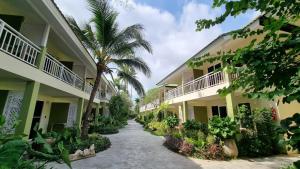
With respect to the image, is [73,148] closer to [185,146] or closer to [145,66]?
[185,146]

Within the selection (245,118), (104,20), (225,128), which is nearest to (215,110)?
(245,118)

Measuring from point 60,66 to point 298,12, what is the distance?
32.3ft

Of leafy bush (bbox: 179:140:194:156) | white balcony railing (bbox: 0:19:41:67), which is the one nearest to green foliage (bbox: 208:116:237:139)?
leafy bush (bbox: 179:140:194:156)

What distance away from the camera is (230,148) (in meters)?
8.02

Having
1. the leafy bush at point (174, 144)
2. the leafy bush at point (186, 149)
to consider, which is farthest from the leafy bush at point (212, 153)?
the leafy bush at point (174, 144)

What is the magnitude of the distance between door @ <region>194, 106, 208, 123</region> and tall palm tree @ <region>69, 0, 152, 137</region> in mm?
7919

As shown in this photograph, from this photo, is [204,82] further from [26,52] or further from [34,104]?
[26,52]

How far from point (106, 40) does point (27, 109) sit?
20.1ft

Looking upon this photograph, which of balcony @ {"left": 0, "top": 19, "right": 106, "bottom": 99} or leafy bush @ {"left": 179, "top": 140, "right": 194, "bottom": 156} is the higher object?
balcony @ {"left": 0, "top": 19, "right": 106, "bottom": 99}

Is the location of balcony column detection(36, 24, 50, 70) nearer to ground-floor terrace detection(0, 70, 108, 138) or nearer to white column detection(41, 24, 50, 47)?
white column detection(41, 24, 50, 47)

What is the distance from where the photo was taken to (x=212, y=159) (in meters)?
7.99

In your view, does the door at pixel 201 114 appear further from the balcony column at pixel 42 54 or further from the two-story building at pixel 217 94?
the balcony column at pixel 42 54

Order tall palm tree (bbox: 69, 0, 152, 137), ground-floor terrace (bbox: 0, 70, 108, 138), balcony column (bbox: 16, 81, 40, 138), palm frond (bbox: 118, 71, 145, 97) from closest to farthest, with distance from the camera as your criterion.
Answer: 1. balcony column (bbox: 16, 81, 40, 138)
2. ground-floor terrace (bbox: 0, 70, 108, 138)
3. tall palm tree (bbox: 69, 0, 152, 137)
4. palm frond (bbox: 118, 71, 145, 97)

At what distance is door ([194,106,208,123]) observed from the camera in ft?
55.6
